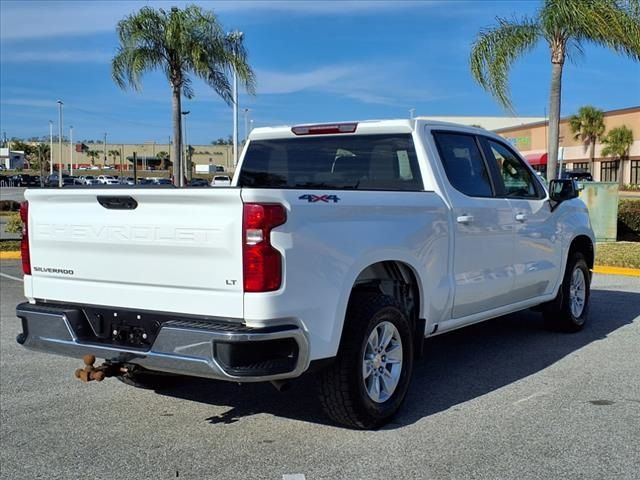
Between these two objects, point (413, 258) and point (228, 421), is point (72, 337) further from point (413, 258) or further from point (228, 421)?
point (413, 258)

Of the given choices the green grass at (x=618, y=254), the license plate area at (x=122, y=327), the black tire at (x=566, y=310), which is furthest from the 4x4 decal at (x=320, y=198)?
the green grass at (x=618, y=254)

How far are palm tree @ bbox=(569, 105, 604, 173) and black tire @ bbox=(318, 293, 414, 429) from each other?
60.3 meters

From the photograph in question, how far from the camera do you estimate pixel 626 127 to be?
57.3 metres

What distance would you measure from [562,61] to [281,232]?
1296cm

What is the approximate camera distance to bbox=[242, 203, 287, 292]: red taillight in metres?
3.70

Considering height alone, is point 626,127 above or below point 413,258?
above

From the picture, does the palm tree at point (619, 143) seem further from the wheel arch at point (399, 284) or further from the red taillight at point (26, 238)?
the red taillight at point (26, 238)

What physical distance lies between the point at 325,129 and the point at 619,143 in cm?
5655

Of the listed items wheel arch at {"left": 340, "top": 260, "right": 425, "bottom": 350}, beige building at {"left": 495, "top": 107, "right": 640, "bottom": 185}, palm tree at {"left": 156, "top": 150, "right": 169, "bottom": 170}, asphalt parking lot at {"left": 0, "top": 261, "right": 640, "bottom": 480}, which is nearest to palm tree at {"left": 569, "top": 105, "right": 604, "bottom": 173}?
beige building at {"left": 495, "top": 107, "right": 640, "bottom": 185}

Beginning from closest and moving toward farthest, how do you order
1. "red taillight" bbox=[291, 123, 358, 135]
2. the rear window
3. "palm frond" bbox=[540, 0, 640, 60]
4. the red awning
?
1. the rear window
2. "red taillight" bbox=[291, 123, 358, 135]
3. "palm frond" bbox=[540, 0, 640, 60]
4. the red awning

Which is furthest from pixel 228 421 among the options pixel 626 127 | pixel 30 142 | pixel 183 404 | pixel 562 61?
pixel 30 142

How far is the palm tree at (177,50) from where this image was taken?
56.6 ft

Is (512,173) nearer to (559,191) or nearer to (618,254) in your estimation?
(559,191)

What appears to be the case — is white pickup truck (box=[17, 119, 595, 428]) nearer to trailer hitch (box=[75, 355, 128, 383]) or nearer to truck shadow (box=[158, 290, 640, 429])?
trailer hitch (box=[75, 355, 128, 383])
